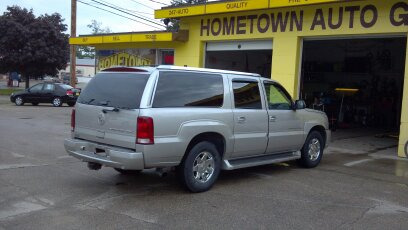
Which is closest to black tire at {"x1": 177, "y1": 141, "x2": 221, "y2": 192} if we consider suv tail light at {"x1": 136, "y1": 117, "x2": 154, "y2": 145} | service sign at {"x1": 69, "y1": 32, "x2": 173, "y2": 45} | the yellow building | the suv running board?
the suv running board

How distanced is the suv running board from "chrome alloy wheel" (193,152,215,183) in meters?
0.38

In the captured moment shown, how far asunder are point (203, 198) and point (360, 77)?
18450 millimetres

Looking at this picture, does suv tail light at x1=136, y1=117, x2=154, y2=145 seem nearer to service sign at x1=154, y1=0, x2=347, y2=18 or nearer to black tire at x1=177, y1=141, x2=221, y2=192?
black tire at x1=177, y1=141, x2=221, y2=192

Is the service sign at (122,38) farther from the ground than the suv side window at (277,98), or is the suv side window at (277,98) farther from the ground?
the service sign at (122,38)

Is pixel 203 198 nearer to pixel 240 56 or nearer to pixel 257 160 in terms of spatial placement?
pixel 257 160

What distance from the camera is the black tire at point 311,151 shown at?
30.1 ft

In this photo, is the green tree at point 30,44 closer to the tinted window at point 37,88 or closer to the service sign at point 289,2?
the tinted window at point 37,88

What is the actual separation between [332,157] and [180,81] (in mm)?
5616

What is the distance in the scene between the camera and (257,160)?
316 inches

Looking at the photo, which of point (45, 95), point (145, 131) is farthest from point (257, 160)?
point (45, 95)

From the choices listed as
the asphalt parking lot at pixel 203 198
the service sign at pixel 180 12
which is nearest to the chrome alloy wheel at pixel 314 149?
the asphalt parking lot at pixel 203 198

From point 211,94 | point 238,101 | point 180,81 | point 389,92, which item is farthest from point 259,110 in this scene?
point 389,92

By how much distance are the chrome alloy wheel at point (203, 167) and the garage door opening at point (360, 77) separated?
1319 cm

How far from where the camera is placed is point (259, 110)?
7969 millimetres
